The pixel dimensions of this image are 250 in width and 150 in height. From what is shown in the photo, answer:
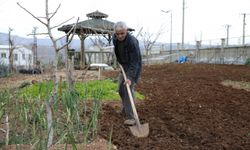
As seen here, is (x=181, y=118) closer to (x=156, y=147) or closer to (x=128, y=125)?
(x=128, y=125)

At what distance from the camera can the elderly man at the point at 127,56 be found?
511 centimetres

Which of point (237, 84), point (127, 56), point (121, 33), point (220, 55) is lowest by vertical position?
point (237, 84)

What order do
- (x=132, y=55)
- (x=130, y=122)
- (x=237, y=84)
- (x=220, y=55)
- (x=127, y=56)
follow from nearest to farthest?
1. (x=130, y=122)
2. (x=132, y=55)
3. (x=127, y=56)
4. (x=237, y=84)
5. (x=220, y=55)

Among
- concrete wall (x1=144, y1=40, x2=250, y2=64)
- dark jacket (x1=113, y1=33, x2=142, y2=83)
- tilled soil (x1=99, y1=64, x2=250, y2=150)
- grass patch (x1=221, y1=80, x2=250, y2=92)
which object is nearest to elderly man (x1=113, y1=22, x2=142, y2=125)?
dark jacket (x1=113, y1=33, x2=142, y2=83)

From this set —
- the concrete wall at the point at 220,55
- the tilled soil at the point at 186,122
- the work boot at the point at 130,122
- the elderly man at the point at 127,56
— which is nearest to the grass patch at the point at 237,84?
the tilled soil at the point at 186,122

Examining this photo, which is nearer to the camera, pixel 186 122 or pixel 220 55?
pixel 186 122

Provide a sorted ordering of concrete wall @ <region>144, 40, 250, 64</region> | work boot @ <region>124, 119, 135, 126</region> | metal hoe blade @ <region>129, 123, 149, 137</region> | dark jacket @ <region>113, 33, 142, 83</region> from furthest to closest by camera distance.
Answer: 1. concrete wall @ <region>144, 40, 250, 64</region>
2. dark jacket @ <region>113, 33, 142, 83</region>
3. work boot @ <region>124, 119, 135, 126</region>
4. metal hoe blade @ <region>129, 123, 149, 137</region>

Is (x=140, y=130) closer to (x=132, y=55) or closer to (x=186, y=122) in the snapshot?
(x=186, y=122)

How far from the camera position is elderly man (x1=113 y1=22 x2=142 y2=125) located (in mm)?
5109

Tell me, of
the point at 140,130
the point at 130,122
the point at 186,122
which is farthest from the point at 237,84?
the point at 140,130

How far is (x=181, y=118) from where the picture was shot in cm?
559

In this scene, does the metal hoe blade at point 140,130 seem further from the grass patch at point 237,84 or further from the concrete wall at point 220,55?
the concrete wall at point 220,55

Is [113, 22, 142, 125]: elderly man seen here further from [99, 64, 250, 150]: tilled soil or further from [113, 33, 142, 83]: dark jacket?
[99, 64, 250, 150]: tilled soil

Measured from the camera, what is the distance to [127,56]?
540 cm
